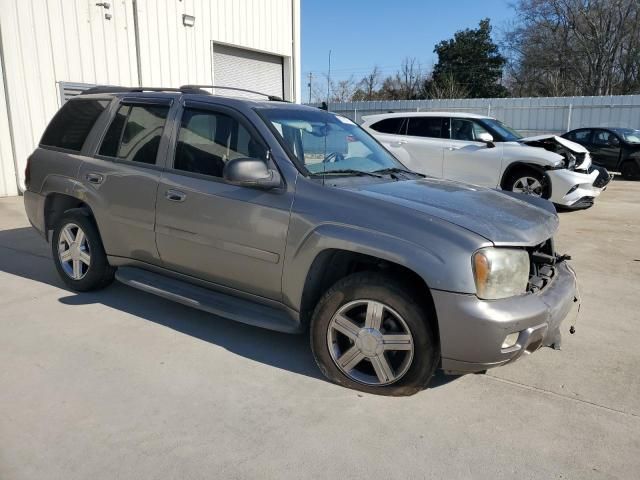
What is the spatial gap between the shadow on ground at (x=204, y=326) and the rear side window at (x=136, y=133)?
1286 mm

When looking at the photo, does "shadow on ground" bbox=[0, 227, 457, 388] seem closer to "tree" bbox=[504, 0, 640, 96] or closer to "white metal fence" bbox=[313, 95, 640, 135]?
"white metal fence" bbox=[313, 95, 640, 135]

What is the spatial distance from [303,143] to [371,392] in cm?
183

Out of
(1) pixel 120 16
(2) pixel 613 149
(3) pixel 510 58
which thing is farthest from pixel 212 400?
(3) pixel 510 58

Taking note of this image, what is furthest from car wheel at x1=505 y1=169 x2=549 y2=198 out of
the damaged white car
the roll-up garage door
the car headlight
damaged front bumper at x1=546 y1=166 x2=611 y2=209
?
the roll-up garage door

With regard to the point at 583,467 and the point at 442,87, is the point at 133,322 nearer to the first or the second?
the point at 583,467

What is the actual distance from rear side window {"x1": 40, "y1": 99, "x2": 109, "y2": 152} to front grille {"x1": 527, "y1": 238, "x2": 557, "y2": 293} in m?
3.83

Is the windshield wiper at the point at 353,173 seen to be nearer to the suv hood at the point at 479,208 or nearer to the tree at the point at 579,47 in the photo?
the suv hood at the point at 479,208

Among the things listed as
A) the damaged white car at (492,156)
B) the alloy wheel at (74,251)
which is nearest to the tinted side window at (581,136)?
the damaged white car at (492,156)

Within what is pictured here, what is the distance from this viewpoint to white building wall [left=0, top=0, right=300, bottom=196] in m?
10.2

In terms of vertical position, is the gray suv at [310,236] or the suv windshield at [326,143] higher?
the suv windshield at [326,143]

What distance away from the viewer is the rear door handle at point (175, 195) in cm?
396

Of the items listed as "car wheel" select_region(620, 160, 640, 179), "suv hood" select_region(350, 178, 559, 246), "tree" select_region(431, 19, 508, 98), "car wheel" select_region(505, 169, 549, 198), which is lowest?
"car wheel" select_region(620, 160, 640, 179)

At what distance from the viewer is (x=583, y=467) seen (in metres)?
2.64

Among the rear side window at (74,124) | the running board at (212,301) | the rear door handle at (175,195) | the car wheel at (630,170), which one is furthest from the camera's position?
the car wheel at (630,170)
